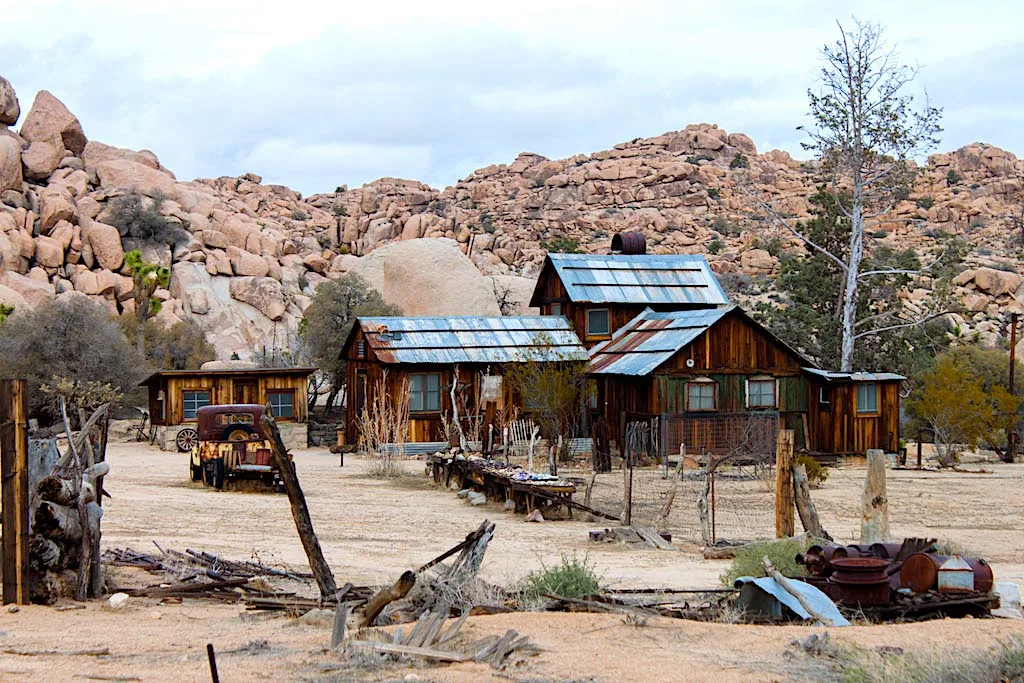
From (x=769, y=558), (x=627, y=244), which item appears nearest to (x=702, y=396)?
(x=627, y=244)

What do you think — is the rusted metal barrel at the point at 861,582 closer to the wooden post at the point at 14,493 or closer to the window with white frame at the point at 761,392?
the wooden post at the point at 14,493

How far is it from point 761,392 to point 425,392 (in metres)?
9.91

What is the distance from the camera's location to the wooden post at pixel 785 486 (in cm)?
1593

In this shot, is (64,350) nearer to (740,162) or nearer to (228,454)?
(228,454)

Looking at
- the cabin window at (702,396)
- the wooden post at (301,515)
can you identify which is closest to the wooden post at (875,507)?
the wooden post at (301,515)

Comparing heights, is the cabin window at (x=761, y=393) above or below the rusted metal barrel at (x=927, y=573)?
above

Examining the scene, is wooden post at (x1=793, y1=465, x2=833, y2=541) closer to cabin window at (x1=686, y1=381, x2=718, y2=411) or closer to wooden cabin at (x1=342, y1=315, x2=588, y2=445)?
cabin window at (x1=686, y1=381, x2=718, y2=411)

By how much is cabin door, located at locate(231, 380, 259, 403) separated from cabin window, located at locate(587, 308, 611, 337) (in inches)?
439

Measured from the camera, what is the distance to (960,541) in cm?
1750

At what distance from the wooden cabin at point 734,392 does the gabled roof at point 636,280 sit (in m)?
3.82

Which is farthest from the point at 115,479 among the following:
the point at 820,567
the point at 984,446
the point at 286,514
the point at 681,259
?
the point at 984,446

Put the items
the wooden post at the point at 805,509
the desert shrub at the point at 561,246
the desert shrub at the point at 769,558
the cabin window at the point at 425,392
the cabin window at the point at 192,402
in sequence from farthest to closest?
the desert shrub at the point at 561,246 < the cabin window at the point at 192,402 < the cabin window at the point at 425,392 < the wooden post at the point at 805,509 < the desert shrub at the point at 769,558

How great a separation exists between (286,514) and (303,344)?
28.6m

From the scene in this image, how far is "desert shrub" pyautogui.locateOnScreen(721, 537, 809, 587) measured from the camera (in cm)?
1254
